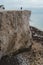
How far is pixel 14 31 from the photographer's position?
16.7 m

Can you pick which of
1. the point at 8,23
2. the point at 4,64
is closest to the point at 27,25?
the point at 8,23

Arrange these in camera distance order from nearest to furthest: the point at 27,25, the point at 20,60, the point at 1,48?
the point at 1,48 < the point at 20,60 < the point at 27,25

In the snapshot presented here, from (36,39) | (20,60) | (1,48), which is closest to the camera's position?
(1,48)

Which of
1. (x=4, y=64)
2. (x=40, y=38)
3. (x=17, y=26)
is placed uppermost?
(x=17, y=26)

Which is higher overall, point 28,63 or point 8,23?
point 8,23

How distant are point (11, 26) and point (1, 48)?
154 cm

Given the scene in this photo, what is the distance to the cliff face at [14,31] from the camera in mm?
15758

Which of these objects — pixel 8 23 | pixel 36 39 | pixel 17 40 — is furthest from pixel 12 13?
pixel 36 39

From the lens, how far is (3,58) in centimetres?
1596

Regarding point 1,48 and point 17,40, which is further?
point 17,40

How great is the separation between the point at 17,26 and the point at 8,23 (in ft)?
3.22

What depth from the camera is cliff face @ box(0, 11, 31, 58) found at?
51.7ft

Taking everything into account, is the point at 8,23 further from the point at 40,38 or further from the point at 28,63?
the point at 40,38

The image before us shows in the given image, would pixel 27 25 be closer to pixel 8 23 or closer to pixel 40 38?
pixel 8 23
